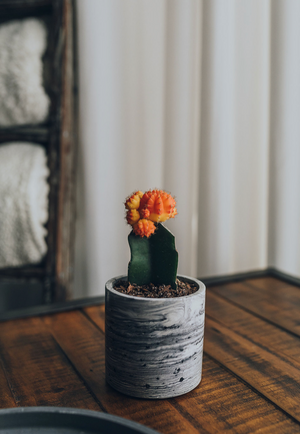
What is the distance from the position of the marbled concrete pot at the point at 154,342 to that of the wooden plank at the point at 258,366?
0.10 m

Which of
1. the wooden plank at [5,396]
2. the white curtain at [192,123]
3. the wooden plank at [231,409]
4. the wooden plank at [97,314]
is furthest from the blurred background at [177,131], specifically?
the wooden plank at [231,409]

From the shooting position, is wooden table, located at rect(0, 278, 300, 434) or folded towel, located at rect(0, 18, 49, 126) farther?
folded towel, located at rect(0, 18, 49, 126)

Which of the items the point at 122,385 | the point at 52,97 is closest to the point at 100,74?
the point at 52,97

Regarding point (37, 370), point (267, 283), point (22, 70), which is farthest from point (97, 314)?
point (22, 70)

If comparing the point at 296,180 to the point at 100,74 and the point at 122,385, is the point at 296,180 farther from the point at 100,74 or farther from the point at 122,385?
the point at 122,385

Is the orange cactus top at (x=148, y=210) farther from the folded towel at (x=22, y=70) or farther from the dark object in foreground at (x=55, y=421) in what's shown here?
the folded towel at (x=22, y=70)

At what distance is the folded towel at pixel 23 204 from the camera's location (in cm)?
102

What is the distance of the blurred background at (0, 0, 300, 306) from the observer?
1.17 metres

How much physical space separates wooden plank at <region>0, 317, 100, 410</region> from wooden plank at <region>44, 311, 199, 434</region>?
0.05 feet

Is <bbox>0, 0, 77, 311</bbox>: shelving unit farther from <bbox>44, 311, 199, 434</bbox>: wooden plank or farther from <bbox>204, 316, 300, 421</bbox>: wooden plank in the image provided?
<bbox>204, 316, 300, 421</bbox>: wooden plank

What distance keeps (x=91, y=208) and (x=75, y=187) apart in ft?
0.26

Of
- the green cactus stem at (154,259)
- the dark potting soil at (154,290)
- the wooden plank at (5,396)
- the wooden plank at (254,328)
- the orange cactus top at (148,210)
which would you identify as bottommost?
the wooden plank at (5,396)

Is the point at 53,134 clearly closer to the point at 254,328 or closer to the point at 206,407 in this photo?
the point at 254,328

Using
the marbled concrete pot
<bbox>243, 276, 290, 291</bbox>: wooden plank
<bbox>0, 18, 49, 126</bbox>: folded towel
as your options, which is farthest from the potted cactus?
<bbox>0, 18, 49, 126</bbox>: folded towel
